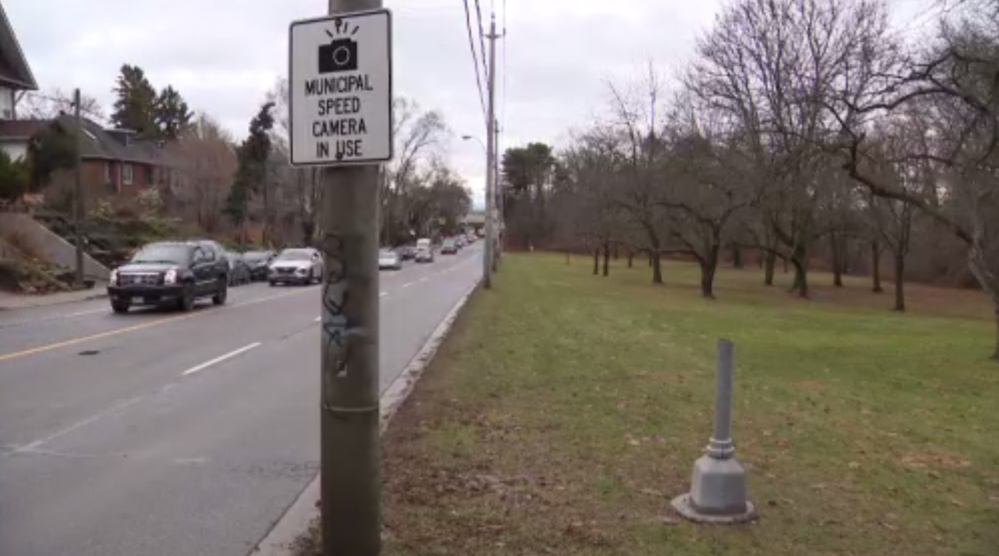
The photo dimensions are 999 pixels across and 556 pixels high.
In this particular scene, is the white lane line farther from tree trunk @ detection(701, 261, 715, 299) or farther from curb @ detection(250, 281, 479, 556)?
tree trunk @ detection(701, 261, 715, 299)

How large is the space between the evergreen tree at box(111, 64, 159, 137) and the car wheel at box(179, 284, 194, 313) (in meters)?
70.0

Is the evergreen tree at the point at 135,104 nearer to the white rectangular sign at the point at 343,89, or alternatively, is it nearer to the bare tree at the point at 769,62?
the bare tree at the point at 769,62

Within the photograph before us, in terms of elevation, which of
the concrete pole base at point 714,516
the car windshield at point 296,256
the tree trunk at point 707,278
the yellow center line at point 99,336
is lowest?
the tree trunk at point 707,278

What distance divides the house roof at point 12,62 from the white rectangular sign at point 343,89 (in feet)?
139

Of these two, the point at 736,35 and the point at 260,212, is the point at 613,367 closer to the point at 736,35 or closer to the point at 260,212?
the point at 736,35

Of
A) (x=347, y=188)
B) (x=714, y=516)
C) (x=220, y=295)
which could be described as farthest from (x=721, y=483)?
(x=220, y=295)

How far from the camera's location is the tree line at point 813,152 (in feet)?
56.3

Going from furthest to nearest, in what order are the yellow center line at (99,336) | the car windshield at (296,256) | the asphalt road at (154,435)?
the car windshield at (296,256), the yellow center line at (99,336), the asphalt road at (154,435)

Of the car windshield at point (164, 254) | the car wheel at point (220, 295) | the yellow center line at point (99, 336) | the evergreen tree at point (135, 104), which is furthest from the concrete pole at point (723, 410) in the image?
the evergreen tree at point (135, 104)

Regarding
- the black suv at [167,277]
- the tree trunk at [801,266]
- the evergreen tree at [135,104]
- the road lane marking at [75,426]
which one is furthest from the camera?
the evergreen tree at [135,104]

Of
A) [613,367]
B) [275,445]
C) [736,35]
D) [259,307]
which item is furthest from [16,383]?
[736,35]

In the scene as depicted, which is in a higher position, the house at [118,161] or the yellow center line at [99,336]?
the house at [118,161]

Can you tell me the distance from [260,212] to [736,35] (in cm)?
5660

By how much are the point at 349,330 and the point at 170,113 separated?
334 ft
